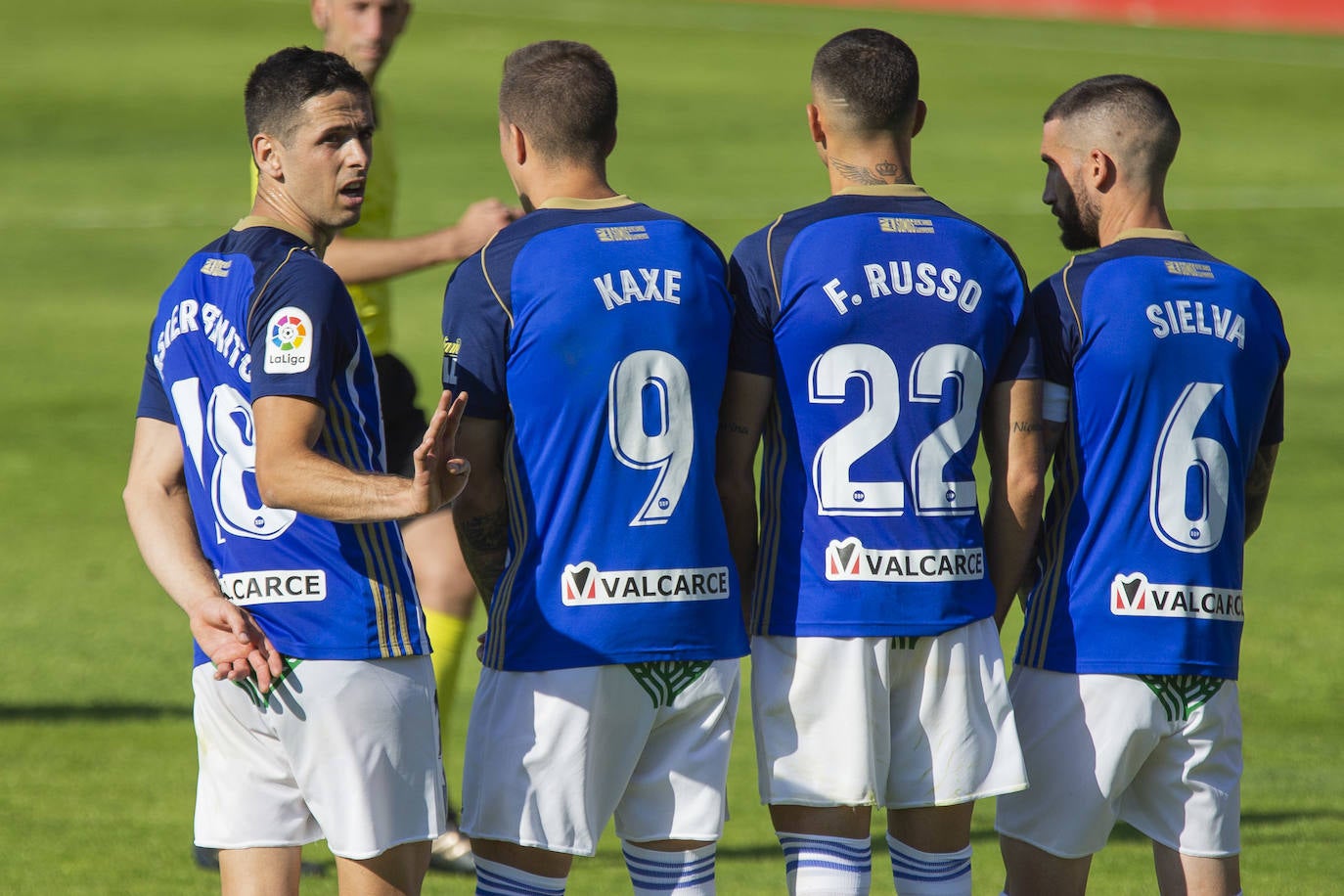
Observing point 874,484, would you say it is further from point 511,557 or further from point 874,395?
point 511,557

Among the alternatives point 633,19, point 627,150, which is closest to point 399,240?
point 627,150

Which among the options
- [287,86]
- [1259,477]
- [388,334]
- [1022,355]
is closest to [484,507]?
[287,86]

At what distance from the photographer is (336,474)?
3602 mm

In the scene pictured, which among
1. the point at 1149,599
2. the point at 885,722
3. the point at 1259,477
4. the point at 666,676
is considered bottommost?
the point at 885,722

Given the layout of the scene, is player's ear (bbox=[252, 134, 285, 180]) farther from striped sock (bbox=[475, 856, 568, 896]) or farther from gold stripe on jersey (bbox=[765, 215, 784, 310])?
striped sock (bbox=[475, 856, 568, 896])

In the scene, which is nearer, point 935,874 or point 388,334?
point 935,874

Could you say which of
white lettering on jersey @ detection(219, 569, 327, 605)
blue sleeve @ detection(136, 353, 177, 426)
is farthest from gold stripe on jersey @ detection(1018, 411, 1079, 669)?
blue sleeve @ detection(136, 353, 177, 426)

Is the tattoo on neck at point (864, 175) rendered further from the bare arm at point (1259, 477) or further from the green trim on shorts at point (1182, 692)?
the green trim on shorts at point (1182, 692)

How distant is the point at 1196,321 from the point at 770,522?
105cm

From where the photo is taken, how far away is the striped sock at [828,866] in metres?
4.22

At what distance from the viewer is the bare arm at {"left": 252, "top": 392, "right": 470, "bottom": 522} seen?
3.55m

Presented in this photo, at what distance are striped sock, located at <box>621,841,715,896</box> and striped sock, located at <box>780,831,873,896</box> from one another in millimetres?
190

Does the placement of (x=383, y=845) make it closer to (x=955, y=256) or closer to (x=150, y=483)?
(x=150, y=483)

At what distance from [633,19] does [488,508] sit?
116 ft
